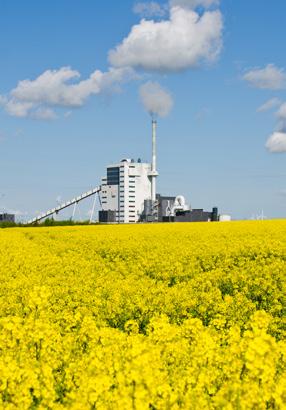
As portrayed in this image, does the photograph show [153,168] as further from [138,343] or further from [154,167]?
[138,343]

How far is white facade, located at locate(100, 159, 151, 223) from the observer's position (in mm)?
163000

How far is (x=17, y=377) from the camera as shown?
16.5ft

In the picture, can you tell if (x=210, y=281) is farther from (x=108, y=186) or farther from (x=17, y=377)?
(x=108, y=186)

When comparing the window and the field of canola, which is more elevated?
the window

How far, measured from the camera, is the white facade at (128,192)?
535 ft

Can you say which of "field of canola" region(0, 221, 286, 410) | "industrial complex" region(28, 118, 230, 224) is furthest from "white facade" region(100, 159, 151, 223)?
"field of canola" region(0, 221, 286, 410)

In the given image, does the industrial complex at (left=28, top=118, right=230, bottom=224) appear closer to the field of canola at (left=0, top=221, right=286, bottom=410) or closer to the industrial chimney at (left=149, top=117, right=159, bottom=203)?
the industrial chimney at (left=149, top=117, right=159, bottom=203)

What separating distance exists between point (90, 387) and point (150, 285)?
7.38 meters

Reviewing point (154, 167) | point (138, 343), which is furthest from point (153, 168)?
point (138, 343)

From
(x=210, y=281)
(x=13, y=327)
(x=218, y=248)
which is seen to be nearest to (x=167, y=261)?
(x=210, y=281)

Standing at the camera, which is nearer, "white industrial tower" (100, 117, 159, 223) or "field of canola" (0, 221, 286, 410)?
"field of canola" (0, 221, 286, 410)

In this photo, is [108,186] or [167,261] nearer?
[167,261]

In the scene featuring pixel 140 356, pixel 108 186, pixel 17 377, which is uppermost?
pixel 108 186

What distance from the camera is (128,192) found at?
16500 centimetres
